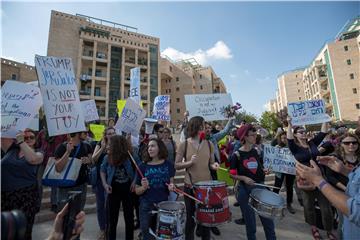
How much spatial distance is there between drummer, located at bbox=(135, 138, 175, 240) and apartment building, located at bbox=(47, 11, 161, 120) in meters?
34.9

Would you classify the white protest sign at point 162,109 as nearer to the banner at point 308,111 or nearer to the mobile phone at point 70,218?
the banner at point 308,111

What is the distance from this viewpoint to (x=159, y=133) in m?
5.30

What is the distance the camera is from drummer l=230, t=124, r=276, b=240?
3.20 metres

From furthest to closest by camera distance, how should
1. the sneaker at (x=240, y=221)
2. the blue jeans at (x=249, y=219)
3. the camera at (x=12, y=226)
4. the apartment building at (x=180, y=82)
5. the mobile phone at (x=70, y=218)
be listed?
the apartment building at (x=180, y=82) < the sneaker at (x=240, y=221) < the blue jeans at (x=249, y=219) < the mobile phone at (x=70, y=218) < the camera at (x=12, y=226)

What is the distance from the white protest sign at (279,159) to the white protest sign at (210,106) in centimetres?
169

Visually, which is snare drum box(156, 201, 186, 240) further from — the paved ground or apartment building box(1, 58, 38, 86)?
apartment building box(1, 58, 38, 86)

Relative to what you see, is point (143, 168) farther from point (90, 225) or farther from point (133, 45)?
point (133, 45)

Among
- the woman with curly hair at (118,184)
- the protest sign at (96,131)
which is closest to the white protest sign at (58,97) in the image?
the woman with curly hair at (118,184)

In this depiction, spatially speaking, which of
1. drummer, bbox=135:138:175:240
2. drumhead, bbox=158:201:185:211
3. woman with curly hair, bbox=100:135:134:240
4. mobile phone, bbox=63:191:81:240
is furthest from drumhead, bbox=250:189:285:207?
mobile phone, bbox=63:191:81:240

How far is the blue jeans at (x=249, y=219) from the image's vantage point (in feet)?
10.2

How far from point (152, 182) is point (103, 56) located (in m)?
39.5

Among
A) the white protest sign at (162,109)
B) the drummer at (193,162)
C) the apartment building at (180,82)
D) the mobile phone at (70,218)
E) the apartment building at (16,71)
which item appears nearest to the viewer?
the mobile phone at (70,218)

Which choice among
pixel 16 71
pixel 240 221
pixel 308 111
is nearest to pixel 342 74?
pixel 308 111

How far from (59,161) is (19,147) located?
31.8 inches
